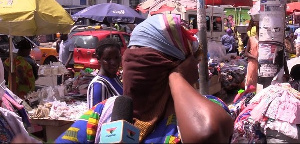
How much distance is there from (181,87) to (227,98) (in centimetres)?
997

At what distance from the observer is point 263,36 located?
14.0ft

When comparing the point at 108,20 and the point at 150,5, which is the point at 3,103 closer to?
the point at 150,5

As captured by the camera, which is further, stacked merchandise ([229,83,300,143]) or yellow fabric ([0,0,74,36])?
yellow fabric ([0,0,74,36])

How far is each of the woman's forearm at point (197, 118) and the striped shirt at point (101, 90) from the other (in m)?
1.75

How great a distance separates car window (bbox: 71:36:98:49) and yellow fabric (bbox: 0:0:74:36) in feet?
19.9

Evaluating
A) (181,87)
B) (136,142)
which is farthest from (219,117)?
(136,142)

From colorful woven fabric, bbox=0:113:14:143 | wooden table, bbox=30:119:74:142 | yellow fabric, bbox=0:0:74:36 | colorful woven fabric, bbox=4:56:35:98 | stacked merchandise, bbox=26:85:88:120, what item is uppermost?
yellow fabric, bbox=0:0:74:36

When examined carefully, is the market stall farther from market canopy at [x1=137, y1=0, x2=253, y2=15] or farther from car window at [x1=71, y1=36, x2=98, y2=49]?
car window at [x1=71, y1=36, x2=98, y2=49]

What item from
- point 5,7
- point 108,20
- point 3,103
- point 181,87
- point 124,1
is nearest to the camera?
point 181,87

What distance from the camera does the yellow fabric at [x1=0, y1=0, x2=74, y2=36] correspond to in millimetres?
6484

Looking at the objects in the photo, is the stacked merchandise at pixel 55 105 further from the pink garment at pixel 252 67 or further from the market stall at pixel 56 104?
the pink garment at pixel 252 67

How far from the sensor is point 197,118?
70.0 inches

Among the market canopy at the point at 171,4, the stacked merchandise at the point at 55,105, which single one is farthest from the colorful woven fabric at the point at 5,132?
the market canopy at the point at 171,4

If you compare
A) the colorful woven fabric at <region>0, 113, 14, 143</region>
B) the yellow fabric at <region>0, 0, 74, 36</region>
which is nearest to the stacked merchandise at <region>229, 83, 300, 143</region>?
the colorful woven fabric at <region>0, 113, 14, 143</region>
